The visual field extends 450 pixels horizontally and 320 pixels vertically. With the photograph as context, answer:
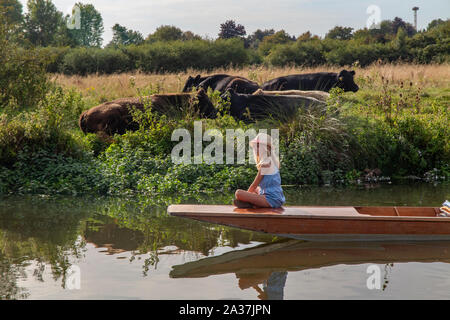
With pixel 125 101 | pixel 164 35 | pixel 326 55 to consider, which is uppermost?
pixel 164 35

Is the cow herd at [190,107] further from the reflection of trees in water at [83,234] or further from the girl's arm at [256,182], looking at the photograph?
the girl's arm at [256,182]

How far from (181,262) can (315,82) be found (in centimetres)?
1346

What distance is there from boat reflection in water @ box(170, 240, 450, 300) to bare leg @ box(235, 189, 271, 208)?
530mm

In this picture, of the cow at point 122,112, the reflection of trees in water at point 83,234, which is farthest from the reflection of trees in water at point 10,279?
the cow at point 122,112

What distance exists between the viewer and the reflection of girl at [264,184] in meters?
7.25

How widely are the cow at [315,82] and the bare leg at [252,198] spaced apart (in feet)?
37.6

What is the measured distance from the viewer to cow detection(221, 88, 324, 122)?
43.4ft

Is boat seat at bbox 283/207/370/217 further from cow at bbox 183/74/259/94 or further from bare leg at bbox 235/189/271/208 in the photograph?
cow at bbox 183/74/259/94

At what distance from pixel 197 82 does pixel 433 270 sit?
12974mm

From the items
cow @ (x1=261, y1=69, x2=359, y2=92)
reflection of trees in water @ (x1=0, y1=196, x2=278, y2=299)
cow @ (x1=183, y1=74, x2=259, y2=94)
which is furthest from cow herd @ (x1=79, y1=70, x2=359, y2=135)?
reflection of trees in water @ (x1=0, y1=196, x2=278, y2=299)

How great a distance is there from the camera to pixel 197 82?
18.2 m
